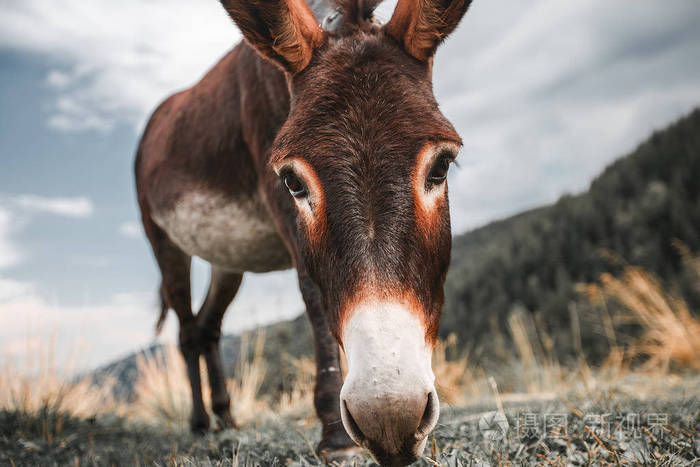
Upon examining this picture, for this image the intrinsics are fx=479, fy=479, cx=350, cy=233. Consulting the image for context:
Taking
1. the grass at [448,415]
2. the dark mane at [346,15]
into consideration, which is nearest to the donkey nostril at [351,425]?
the grass at [448,415]

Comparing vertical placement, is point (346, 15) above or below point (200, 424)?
above

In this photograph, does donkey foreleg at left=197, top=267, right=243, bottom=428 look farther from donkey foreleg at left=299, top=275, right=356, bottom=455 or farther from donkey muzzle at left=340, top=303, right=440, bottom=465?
donkey muzzle at left=340, top=303, right=440, bottom=465

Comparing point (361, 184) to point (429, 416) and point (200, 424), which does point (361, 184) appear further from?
point (200, 424)

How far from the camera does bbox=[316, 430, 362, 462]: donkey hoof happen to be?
75.1 inches

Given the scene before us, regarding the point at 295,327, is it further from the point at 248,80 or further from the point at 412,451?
the point at 412,451

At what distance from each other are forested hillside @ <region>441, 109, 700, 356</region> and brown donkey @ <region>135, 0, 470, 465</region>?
7397mm

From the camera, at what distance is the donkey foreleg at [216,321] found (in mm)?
4000

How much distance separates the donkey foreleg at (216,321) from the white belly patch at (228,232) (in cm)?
77

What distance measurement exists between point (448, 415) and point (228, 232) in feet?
5.68

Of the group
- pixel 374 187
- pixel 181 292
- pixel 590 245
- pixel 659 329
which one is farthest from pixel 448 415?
pixel 590 245

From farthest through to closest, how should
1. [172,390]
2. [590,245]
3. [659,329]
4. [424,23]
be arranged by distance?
[590,245]
[659,329]
[172,390]
[424,23]

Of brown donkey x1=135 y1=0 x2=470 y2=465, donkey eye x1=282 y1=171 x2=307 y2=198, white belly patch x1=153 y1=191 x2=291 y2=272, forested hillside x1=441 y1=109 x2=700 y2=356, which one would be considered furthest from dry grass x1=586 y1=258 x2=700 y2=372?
donkey eye x1=282 y1=171 x2=307 y2=198

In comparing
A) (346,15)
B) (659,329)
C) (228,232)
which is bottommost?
(659,329)

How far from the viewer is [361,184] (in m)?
1.43
